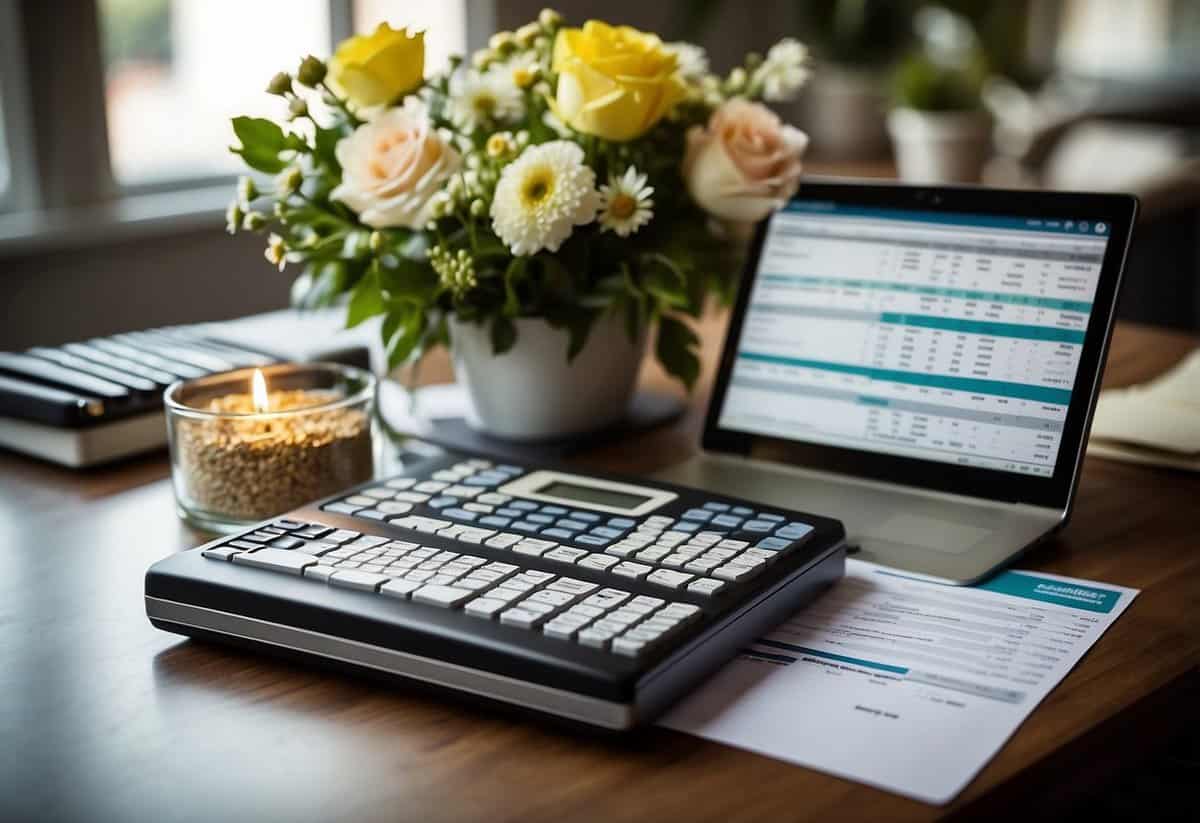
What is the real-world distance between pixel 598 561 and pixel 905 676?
180 millimetres

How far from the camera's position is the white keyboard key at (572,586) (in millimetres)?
701

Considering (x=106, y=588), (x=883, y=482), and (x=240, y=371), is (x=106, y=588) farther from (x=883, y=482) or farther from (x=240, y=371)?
(x=883, y=482)

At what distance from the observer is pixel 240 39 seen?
294 centimetres

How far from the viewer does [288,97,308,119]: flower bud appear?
0.95 m

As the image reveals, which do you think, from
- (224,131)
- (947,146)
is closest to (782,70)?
(224,131)

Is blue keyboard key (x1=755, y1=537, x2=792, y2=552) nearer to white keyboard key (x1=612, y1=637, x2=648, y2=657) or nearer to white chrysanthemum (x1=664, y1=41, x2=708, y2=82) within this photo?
white keyboard key (x1=612, y1=637, x2=648, y2=657)

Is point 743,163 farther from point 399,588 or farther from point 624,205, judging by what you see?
point 399,588

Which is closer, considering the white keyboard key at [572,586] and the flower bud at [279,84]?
the white keyboard key at [572,586]

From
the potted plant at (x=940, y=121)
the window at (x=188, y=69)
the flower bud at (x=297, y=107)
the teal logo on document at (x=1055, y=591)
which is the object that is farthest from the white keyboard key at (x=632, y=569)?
the window at (x=188, y=69)

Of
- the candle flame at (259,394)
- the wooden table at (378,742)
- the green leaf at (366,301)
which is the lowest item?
the wooden table at (378,742)

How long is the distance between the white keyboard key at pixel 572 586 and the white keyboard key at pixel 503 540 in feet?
0.21

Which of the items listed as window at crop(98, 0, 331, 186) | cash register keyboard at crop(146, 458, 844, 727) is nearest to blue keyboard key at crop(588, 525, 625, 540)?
cash register keyboard at crop(146, 458, 844, 727)

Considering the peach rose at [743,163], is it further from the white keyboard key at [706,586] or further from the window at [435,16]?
the window at [435,16]

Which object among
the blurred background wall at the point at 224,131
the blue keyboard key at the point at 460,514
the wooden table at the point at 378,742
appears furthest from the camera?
the blurred background wall at the point at 224,131
